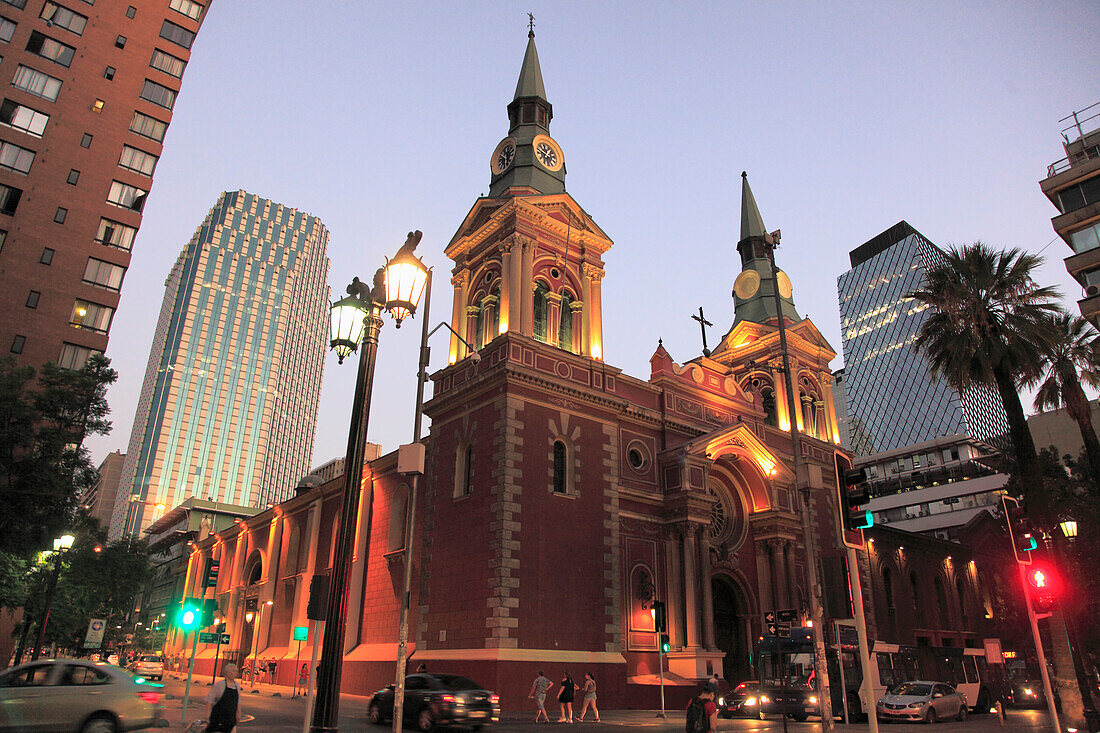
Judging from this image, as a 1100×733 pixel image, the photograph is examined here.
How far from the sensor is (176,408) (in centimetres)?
12662

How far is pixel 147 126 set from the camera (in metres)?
45.6

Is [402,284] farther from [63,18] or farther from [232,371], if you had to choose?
[232,371]

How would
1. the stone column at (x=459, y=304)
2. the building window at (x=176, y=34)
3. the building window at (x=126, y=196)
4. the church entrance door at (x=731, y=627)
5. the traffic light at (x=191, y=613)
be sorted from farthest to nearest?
the building window at (x=176, y=34) < the building window at (x=126, y=196) < the church entrance door at (x=731, y=627) < the stone column at (x=459, y=304) < the traffic light at (x=191, y=613)

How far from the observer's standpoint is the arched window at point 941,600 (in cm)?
4807

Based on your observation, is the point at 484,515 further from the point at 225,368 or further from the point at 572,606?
the point at 225,368

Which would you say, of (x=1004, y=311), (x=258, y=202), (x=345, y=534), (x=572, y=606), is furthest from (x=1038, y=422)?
(x=258, y=202)

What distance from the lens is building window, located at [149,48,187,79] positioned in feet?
154

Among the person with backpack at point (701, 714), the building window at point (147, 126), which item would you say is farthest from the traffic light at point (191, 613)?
the building window at point (147, 126)

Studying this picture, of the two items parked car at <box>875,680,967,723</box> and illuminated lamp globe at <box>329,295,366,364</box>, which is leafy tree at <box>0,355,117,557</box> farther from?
parked car at <box>875,680,967,723</box>

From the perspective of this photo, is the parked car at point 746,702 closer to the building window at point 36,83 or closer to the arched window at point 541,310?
the arched window at point 541,310

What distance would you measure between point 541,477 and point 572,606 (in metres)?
4.92

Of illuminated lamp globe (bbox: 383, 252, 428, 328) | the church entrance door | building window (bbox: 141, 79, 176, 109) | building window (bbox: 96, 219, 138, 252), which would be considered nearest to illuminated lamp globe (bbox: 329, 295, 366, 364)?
illuminated lamp globe (bbox: 383, 252, 428, 328)

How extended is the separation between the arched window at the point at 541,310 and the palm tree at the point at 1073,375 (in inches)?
760

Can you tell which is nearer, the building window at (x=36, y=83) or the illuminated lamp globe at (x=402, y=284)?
the illuminated lamp globe at (x=402, y=284)
